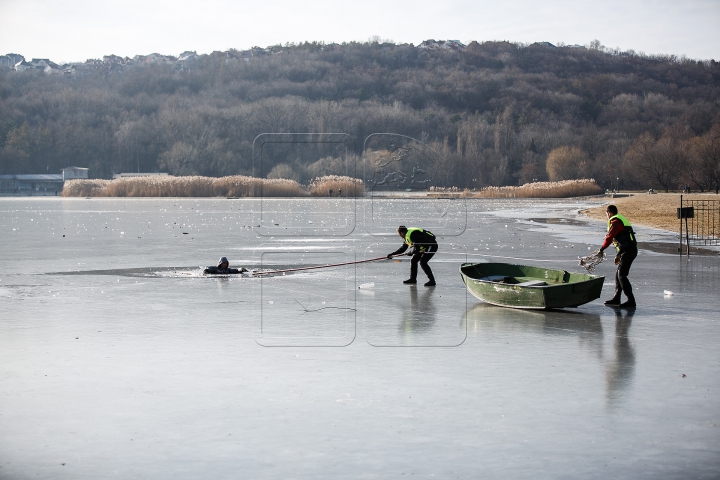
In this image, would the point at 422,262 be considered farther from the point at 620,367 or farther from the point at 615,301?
the point at 620,367

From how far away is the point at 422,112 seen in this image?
10094cm

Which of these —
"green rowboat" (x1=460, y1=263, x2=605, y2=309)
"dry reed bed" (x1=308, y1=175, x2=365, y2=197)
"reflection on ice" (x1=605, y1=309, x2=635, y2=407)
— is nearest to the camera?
"reflection on ice" (x1=605, y1=309, x2=635, y2=407)

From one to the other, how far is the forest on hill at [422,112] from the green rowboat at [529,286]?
34.5 m

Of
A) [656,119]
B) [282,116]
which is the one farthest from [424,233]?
[656,119]

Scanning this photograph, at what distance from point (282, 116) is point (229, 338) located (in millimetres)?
54863

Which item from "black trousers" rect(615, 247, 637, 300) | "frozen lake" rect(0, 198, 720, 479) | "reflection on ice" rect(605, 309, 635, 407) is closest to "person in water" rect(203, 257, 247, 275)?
"frozen lake" rect(0, 198, 720, 479)

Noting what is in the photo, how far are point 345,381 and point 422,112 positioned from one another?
9487 cm

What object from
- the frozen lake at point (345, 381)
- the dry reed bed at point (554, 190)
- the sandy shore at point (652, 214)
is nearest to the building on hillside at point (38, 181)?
the dry reed bed at point (554, 190)

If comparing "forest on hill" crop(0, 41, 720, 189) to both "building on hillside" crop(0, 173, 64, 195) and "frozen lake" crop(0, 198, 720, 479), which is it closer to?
"building on hillside" crop(0, 173, 64, 195)

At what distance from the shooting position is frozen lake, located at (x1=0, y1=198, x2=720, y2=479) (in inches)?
226

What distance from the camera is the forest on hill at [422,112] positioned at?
80188mm

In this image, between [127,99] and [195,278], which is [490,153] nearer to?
[195,278]

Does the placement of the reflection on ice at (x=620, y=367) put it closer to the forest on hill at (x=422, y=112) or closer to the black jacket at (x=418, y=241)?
the black jacket at (x=418, y=241)

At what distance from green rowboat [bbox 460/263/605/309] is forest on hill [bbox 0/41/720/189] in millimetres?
34486
